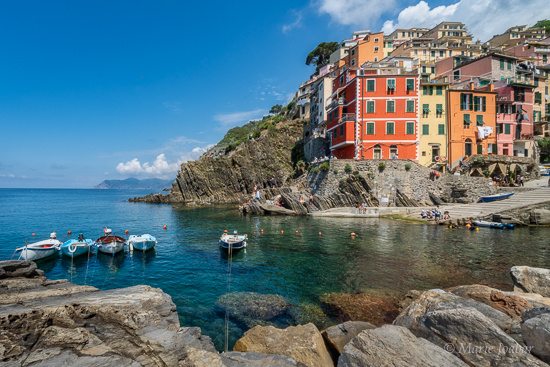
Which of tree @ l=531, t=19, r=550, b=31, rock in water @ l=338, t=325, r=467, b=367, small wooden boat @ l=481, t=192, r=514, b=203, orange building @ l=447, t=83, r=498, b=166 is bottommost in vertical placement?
rock in water @ l=338, t=325, r=467, b=367

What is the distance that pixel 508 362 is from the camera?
5.25m

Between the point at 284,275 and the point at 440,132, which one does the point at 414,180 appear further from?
the point at 284,275

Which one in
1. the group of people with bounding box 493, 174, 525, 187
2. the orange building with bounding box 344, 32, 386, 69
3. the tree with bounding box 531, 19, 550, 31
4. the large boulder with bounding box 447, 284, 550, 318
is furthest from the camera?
the tree with bounding box 531, 19, 550, 31

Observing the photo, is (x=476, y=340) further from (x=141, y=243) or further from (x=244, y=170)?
(x=244, y=170)

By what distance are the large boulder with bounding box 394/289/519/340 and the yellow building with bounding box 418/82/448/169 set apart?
120ft

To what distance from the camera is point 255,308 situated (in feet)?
36.7

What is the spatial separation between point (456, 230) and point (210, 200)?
162ft

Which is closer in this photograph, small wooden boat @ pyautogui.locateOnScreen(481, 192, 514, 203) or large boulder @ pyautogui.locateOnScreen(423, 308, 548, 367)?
large boulder @ pyautogui.locateOnScreen(423, 308, 548, 367)

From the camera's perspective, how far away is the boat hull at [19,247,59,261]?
18.5 metres

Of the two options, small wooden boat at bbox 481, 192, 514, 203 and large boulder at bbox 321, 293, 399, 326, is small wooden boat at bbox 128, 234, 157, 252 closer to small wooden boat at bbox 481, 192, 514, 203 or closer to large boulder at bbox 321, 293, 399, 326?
large boulder at bbox 321, 293, 399, 326

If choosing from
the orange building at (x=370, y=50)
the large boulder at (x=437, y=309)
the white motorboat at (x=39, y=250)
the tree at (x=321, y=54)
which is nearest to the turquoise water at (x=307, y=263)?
the white motorboat at (x=39, y=250)

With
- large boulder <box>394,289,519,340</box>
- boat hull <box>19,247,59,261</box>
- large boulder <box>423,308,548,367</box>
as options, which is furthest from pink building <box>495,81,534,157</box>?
boat hull <box>19,247,59,261</box>

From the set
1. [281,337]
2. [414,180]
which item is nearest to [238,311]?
[281,337]

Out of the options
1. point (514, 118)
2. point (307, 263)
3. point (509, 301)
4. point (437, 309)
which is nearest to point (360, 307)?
point (437, 309)
